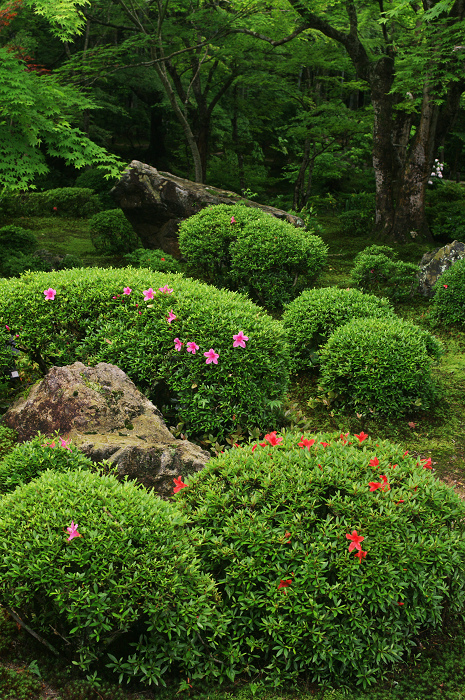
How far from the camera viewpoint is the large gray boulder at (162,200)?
11.9 metres

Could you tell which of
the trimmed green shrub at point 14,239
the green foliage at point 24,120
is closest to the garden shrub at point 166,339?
the green foliage at point 24,120

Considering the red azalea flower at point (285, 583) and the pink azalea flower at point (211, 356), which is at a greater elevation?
the pink azalea flower at point (211, 356)

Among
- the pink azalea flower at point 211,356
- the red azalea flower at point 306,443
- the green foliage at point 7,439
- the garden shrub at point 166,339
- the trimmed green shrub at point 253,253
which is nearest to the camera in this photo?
the red azalea flower at point 306,443

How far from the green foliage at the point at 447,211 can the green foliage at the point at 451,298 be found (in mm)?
5343

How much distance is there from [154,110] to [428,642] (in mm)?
22956

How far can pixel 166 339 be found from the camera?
16.7ft

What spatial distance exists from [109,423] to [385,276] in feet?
22.9

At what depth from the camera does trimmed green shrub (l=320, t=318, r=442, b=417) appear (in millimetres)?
6070

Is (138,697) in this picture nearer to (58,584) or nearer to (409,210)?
(58,584)

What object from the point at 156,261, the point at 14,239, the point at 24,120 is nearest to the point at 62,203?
the point at 14,239

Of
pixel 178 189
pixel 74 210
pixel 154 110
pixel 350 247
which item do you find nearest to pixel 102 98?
pixel 154 110

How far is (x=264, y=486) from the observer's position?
3.16 m

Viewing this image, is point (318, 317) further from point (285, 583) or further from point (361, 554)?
point (285, 583)

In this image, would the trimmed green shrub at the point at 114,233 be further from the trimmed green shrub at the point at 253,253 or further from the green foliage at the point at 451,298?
the green foliage at the point at 451,298
